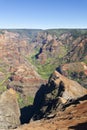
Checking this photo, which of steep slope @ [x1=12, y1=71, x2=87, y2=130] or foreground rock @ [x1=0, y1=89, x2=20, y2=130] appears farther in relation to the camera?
foreground rock @ [x1=0, y1=89, x2=20, y2=130]

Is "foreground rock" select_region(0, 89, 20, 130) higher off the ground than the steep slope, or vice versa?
the steep slope

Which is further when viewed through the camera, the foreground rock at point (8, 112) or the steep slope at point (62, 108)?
the foreground rock at point (8, 112)

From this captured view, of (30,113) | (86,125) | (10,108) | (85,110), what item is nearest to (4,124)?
(10,108)

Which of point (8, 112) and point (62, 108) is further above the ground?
point (62, 108)

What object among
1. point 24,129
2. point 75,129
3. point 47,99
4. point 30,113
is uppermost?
point 75,129

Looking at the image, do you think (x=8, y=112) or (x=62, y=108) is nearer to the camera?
(x=62, y=108)

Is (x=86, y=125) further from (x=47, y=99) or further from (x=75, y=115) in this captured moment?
(x=47, y=99)

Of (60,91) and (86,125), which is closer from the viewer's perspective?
(86,125)

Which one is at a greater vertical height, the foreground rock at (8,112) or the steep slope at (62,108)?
the steep slope at (62,108)
